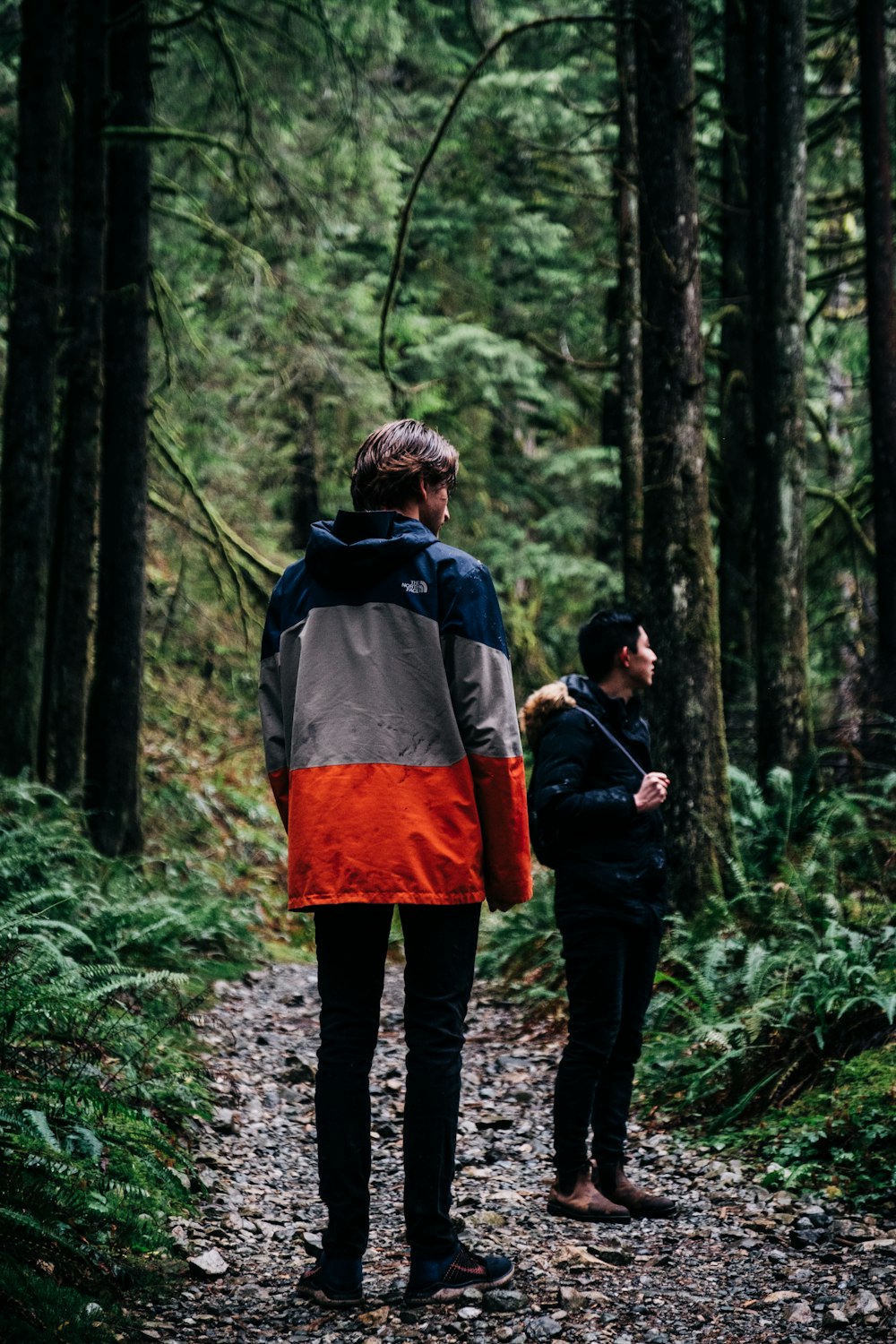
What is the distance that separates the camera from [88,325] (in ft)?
34.6

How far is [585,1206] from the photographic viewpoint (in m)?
4.43

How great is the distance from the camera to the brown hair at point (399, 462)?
362 centimetres

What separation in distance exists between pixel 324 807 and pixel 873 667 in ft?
28.9

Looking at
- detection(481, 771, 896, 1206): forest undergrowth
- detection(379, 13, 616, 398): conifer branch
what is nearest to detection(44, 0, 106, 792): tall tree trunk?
detection(379, 13, 616, 398): conifer branch

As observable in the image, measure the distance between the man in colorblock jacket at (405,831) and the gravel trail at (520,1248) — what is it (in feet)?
→ 0.62

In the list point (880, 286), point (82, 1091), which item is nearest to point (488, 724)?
point (82, 1091)

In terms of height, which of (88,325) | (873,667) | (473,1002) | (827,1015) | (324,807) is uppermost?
(88,325)

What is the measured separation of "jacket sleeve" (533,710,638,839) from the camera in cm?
436

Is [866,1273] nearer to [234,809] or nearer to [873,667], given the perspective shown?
[873,667]

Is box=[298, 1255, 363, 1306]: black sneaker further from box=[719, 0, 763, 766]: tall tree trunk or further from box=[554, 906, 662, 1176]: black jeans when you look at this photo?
box=[719, 0, 763, 766]: tall tree trunk

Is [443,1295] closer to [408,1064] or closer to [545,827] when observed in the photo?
[408,1064]

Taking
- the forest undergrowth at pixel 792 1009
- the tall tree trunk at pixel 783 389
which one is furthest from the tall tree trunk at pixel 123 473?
the tall tree trunk at pixel 783 389

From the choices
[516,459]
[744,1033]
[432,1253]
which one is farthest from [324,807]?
[516,459]

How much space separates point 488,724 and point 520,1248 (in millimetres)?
1914
